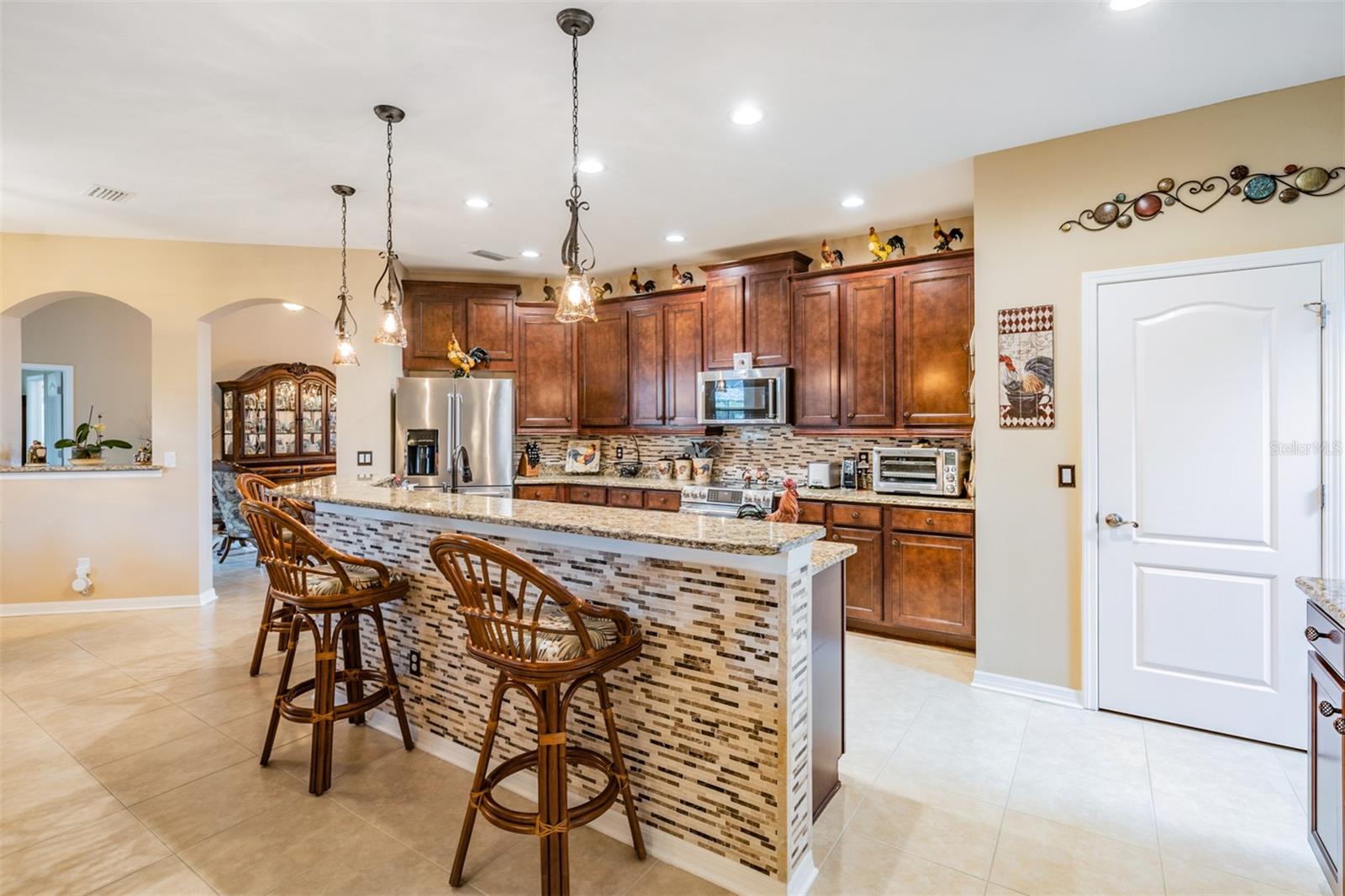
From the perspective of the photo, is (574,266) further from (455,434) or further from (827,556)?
(455,434)

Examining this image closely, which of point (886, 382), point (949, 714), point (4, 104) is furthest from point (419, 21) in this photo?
point (949, 714)

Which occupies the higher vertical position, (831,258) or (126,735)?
(831,258)

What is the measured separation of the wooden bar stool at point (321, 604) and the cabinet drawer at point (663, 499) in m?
2.58

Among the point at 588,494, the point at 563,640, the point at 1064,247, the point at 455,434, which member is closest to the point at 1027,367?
the point at 1064,247

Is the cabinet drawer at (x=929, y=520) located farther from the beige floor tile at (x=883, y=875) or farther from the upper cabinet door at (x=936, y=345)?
the beige floor tile at (x=883, y=875)

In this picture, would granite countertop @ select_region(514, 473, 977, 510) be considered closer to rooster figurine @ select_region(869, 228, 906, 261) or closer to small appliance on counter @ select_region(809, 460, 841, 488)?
small appliance on counter @ select_region(809, 460, 841, 488)

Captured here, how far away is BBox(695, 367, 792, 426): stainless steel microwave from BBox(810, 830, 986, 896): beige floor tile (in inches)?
119

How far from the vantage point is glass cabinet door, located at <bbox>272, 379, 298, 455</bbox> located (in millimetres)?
8188

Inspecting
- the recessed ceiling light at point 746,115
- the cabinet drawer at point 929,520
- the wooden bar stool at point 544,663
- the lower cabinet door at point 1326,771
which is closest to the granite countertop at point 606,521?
the wooden bar stool at point 544,663

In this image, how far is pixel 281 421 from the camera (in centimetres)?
822

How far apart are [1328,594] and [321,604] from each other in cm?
316

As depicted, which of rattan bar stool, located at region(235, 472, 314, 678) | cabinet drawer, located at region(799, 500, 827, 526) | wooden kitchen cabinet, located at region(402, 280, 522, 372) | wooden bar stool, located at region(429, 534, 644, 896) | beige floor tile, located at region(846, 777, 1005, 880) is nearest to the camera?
wooden bar stool, located at region(429, 534, 644, 896)

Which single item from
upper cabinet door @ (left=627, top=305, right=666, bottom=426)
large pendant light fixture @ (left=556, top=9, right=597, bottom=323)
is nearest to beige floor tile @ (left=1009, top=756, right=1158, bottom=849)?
large pendant light fixture @ (left=556, top=9, right=597, bottom=323)

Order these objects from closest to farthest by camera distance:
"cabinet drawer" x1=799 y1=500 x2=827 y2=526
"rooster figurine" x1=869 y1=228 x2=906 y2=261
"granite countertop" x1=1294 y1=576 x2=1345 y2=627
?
"granite countertop" x1=1294 y1=576 x2=1345 y2=627 → "cabinet drawer" x1=799 y1=500 x2=827 y2=526 → "rooster figurine" x1=869 y1=228 x2=906 y2=261
